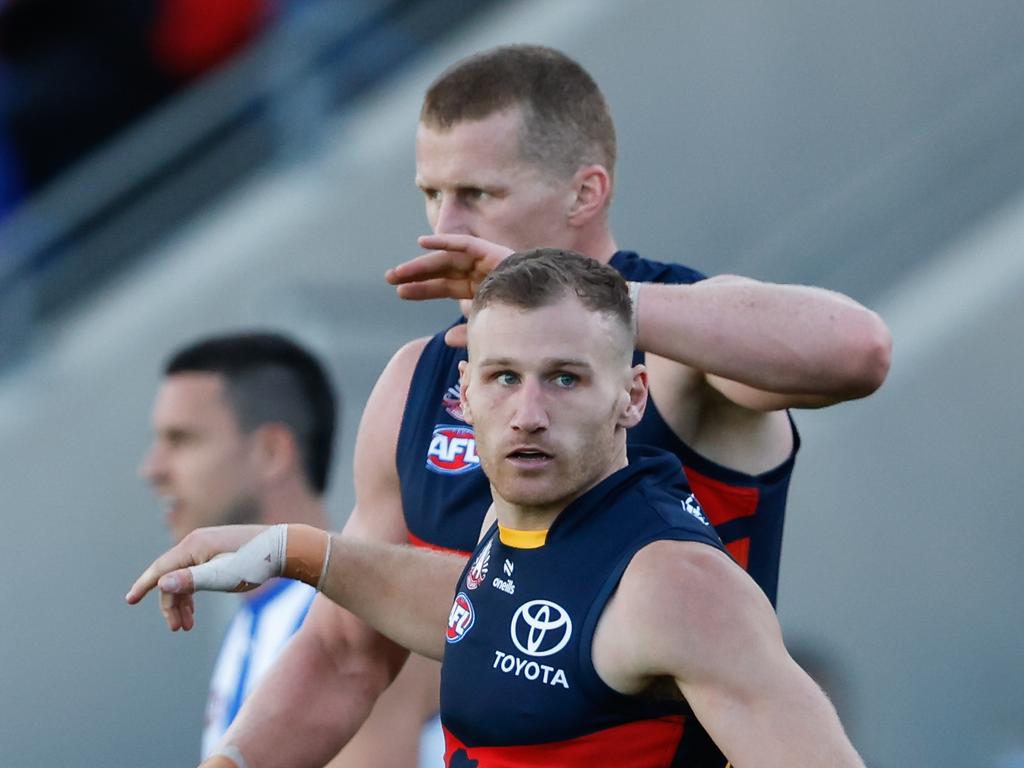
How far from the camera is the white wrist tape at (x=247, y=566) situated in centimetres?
340

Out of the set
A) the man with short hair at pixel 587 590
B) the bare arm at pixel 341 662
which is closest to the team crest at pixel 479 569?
the man with short hair at pixel 587 590

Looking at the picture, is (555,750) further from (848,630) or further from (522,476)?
(848,630)

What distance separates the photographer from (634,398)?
321cm

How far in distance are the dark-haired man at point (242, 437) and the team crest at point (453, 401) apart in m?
2.09

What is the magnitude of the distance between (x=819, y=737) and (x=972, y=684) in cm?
504

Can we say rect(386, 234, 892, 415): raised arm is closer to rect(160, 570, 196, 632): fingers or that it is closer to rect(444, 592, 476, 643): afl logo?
rect(444, 592, 476, 643): afl logo

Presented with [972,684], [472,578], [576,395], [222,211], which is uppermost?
[222,211]

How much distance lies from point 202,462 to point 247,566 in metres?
2.66

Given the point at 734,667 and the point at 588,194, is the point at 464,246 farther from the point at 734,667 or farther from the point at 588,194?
the point at 734,667

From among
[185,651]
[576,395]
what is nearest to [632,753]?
[576,395]

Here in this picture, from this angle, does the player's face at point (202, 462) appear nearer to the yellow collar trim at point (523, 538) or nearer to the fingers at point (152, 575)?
the fingers at point (152, 575)

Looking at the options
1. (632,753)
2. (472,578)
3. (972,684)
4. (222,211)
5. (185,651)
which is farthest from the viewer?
(222,211)

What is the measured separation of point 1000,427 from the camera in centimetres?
768

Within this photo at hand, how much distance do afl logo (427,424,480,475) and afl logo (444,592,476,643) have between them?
514mm
